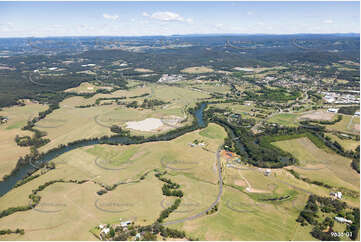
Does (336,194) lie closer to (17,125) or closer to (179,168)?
(179,168)

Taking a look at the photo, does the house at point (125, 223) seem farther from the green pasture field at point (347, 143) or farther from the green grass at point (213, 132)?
the green pasture field at point (347, 143)

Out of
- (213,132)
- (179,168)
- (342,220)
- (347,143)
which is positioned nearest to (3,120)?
(179,168)

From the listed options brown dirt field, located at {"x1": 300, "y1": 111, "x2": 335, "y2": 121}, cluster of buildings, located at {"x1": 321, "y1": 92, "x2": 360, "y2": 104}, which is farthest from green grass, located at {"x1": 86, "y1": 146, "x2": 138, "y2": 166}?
cluster of buildings, located at {"x1": 321, "y1": 92, "x2": 360, "y2": 104}

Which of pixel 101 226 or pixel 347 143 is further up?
pixel 347 143

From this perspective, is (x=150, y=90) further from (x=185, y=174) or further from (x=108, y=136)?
(x=185, y=174)

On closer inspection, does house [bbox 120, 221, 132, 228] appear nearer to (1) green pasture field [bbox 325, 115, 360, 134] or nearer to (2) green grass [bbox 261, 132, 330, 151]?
(2) green grass [bbox 261, 132, 330, 151]

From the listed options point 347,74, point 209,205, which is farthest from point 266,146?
point 347,74
